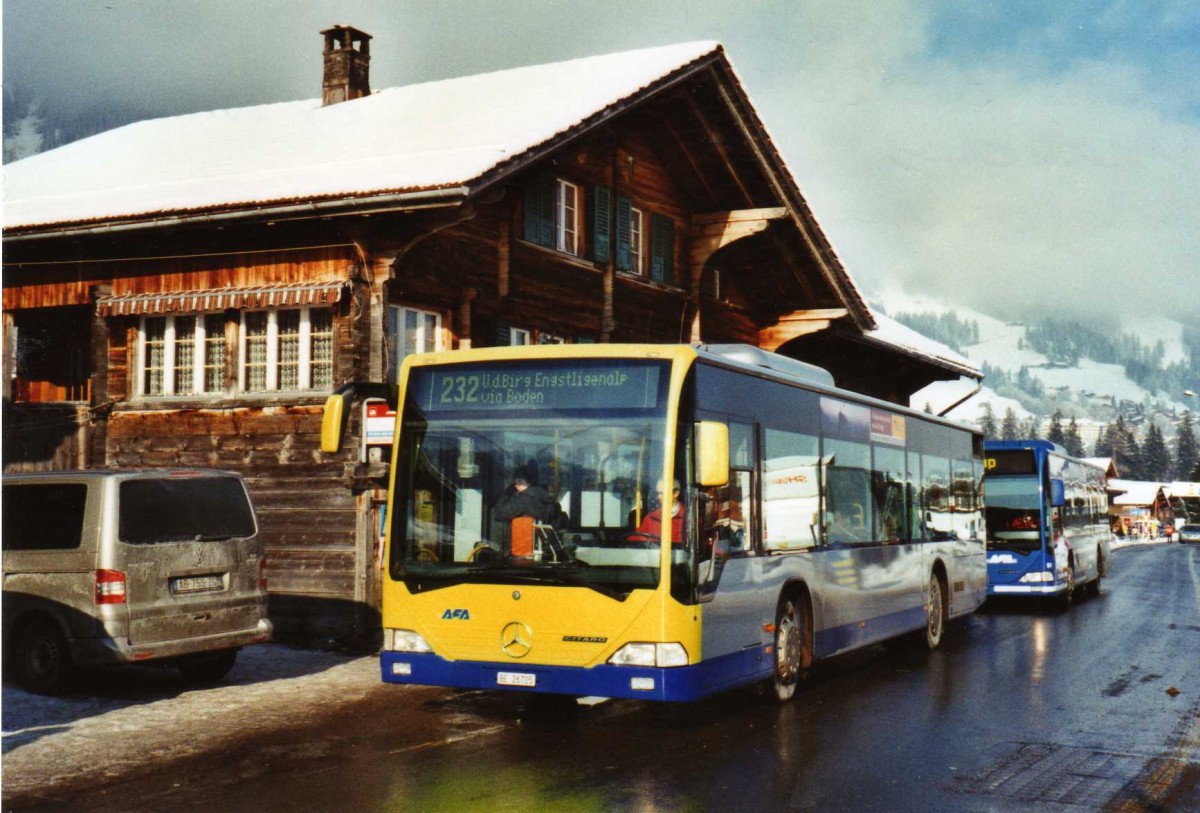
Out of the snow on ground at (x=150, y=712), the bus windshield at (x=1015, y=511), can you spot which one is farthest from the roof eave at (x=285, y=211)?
the bus windshield at (x=1015, y=511)

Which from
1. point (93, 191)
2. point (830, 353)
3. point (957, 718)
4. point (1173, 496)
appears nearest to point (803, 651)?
A: point (957, 718)

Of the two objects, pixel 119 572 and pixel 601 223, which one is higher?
pixel 601 223

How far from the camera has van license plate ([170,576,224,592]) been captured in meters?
11.8

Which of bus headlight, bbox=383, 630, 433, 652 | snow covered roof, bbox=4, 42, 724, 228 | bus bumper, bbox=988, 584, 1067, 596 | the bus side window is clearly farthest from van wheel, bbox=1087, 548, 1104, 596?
bus headlight, bbox=383, 630, 433, 652

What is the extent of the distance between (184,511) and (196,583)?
64cm

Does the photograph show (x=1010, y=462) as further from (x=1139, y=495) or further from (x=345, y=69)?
(x=1139, y=495)

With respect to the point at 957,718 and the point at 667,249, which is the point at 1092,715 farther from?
the point at 667,249

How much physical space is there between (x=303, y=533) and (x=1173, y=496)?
592ft

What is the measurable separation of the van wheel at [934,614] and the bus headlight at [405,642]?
26.5 ft

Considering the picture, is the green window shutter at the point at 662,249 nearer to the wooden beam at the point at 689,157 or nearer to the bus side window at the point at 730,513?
the wooden beam at the point at 689,157

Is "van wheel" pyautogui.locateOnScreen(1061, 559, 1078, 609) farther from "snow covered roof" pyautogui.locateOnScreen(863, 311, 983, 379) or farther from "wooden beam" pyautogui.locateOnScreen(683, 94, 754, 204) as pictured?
"wooden beam" pyautogui.locateOnScreen(683, 94, 754, 204)

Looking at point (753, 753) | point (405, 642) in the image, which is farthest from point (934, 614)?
point (405, 642)

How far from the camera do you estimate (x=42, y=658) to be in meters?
11.8

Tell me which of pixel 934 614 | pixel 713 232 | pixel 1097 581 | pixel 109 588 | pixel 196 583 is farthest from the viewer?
pixel 1097 581
